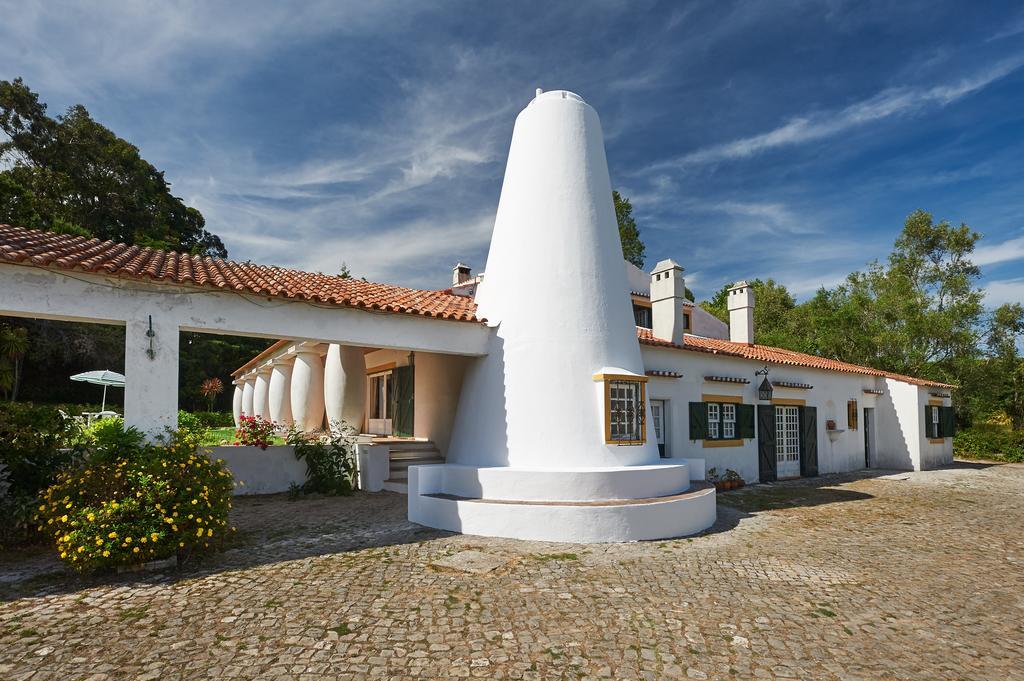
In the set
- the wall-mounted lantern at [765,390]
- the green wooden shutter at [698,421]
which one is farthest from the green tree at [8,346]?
the wall-mounted lantern at [765,390]

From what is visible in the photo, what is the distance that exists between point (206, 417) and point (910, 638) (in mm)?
31633

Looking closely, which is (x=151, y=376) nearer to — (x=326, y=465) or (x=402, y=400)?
(x=326, y=465)

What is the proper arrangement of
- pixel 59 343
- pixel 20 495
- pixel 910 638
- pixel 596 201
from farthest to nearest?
pixel 59 343
pixel 596 201
pixel 20 495
pixel 910 638

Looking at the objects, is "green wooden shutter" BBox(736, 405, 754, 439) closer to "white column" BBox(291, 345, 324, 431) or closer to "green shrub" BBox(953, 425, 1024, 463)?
"white column" BBox(291, 345, 324, 431)

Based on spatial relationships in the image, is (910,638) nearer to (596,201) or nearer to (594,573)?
(594,573)

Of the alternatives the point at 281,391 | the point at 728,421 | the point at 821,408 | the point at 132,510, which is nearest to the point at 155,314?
the point at 132,510

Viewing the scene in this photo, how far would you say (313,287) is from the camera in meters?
9.34

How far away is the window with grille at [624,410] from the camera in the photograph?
371 inches

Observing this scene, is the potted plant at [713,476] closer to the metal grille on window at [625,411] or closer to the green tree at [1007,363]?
the metal grille on window at [625,411]

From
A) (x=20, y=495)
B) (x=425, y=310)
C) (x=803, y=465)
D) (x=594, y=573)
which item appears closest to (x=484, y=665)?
(x=594, y=573)

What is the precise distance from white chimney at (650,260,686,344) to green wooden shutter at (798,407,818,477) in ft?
18.4

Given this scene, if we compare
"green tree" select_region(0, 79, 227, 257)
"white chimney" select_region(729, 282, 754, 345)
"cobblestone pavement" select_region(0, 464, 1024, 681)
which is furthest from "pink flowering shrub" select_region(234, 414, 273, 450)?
"green tree" select_region(0, 79, 227, 257)

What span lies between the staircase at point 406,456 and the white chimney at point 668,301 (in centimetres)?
621

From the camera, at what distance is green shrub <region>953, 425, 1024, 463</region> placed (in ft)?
75.2
